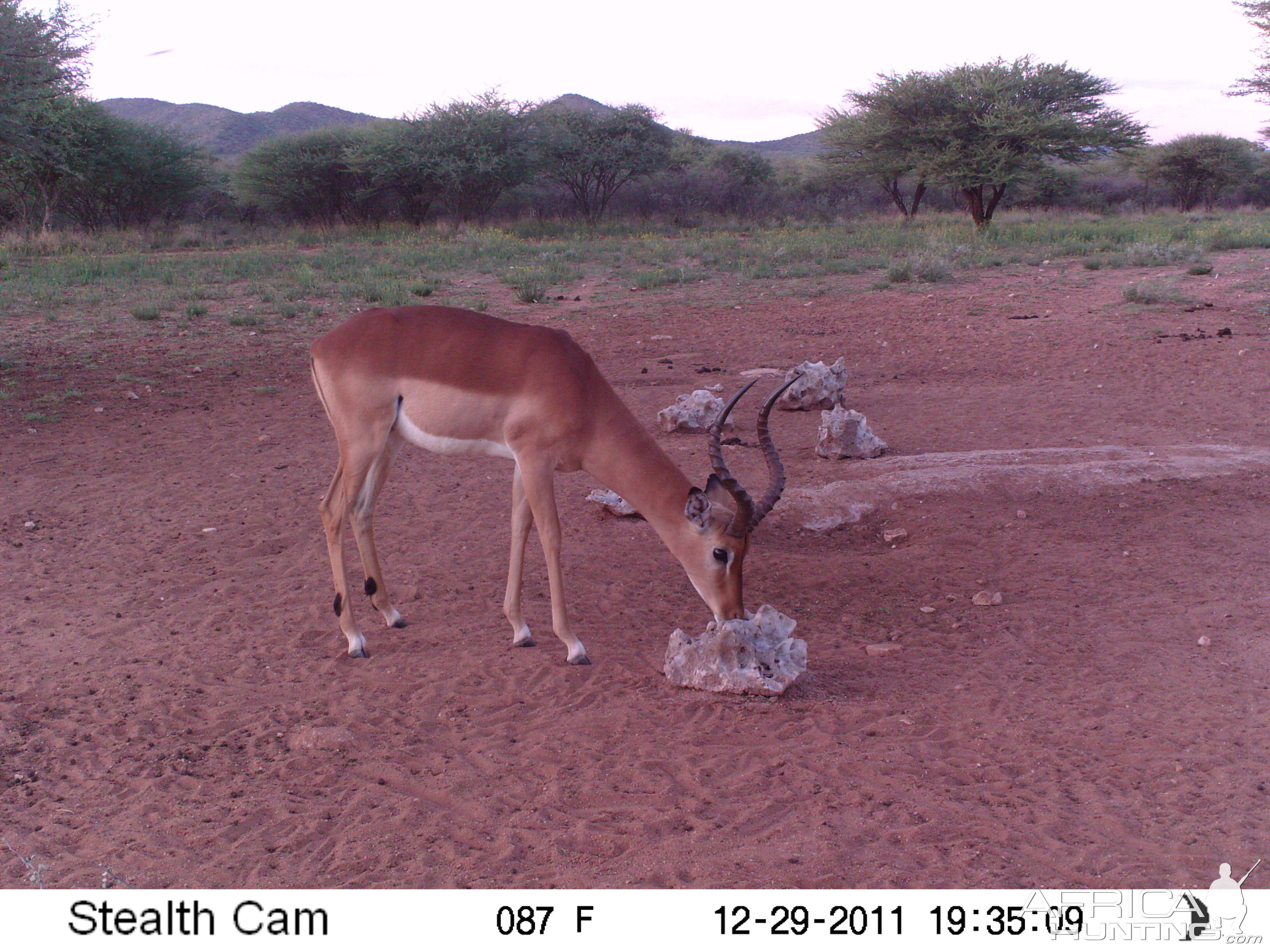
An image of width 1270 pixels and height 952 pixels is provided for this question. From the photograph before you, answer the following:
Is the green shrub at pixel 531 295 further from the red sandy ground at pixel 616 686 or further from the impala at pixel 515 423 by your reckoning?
the impala at pixel 515 423

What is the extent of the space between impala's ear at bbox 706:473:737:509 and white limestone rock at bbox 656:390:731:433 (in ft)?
14.2

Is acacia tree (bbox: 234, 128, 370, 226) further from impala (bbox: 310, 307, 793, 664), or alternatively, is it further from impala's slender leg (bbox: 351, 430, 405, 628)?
impala (bbox: 310, 307, 793, 664)

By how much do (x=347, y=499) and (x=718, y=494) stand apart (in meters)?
2.06

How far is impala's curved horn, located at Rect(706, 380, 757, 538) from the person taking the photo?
14.4 feet

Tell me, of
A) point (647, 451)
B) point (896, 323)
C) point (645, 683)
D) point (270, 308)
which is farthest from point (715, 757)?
point (270, 308)

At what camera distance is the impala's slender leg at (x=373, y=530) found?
Answer: 17.5ft

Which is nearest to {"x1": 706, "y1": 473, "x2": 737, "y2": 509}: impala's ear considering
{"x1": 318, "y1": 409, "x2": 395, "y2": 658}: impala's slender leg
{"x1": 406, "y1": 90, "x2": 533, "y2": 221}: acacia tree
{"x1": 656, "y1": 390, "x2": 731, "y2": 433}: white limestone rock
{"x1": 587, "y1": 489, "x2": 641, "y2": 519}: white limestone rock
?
{"x1": 318, "y1": 409, "x2": 395, "y2": 658}: impala's slender leg

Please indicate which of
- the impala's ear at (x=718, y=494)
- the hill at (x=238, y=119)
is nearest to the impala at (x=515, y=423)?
the impala's ear at (x=718, y=494)

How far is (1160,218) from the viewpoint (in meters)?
31.8

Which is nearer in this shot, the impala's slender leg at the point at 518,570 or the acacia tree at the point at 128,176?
the impala's slender leg at the point at 518,570

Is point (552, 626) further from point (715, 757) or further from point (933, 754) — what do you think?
point (933, 754)

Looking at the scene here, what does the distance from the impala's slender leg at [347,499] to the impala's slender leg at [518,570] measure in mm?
777

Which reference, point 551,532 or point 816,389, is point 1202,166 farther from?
point 551,532

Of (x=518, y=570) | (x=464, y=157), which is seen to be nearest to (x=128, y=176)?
(x=464, y=157)
